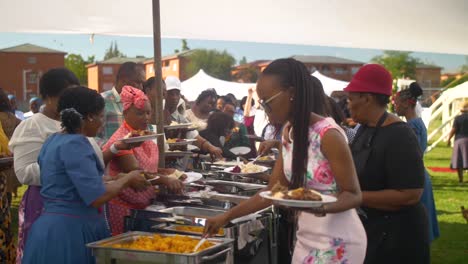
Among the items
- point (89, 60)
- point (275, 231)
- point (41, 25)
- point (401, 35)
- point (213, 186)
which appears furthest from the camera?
point (89, 60)

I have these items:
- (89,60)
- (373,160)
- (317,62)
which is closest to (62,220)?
(373,160)

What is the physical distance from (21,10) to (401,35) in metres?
3.90

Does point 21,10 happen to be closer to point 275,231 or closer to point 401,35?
point 275,231

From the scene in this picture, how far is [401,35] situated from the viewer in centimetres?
686

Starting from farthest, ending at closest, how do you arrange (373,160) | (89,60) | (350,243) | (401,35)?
(89,60) → (401,35) → (373,160) → (350,243)

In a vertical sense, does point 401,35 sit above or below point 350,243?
above

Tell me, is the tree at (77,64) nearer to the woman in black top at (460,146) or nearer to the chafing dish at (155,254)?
the woman in black top at (460,146)

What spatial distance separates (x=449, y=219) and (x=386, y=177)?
23.2ft

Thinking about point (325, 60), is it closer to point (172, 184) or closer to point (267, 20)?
point (267, 20)

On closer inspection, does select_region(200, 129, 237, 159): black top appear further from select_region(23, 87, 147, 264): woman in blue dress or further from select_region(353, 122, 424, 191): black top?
select_region(353, 122, 424, 191): black top

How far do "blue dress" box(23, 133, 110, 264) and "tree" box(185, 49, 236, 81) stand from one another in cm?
10383

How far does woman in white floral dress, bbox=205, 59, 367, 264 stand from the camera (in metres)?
2.66

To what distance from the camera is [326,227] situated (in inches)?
108

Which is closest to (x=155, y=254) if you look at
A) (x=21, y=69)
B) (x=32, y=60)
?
(x=21, y=69)
